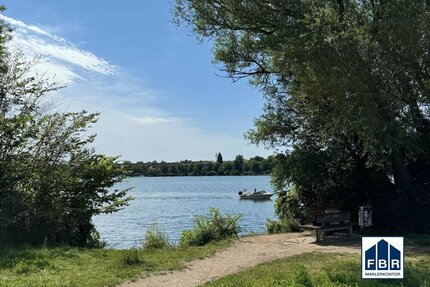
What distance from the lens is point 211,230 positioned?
15250 millimetres

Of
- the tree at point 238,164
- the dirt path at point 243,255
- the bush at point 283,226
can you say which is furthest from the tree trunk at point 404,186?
the tree at point 238,164

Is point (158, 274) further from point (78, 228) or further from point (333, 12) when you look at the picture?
point (333, 12)

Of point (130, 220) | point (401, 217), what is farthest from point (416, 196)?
point (130, 220)

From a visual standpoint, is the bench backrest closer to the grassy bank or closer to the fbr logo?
the grassy bank

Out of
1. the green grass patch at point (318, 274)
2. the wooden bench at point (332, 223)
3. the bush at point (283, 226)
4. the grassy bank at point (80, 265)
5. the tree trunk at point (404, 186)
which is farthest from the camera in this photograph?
the bush at point (283, 226)

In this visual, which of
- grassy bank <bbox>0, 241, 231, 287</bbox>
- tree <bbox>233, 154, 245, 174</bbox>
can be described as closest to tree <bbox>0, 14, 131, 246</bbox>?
grassy bank <bbox>0, 241, 231, 287</bbox>

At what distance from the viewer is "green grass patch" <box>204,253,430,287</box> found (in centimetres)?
785

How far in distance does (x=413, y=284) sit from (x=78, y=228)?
33.3 feet

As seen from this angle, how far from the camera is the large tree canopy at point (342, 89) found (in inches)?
520

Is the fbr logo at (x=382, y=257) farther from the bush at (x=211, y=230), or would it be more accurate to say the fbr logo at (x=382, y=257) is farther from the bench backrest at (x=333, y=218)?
the bush at (x=211, y=230)

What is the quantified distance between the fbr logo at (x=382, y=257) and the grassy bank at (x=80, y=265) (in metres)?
4.14

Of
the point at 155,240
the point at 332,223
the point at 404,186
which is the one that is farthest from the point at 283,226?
the point at 155,240

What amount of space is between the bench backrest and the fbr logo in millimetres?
6807

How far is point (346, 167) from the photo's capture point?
17.1 m
